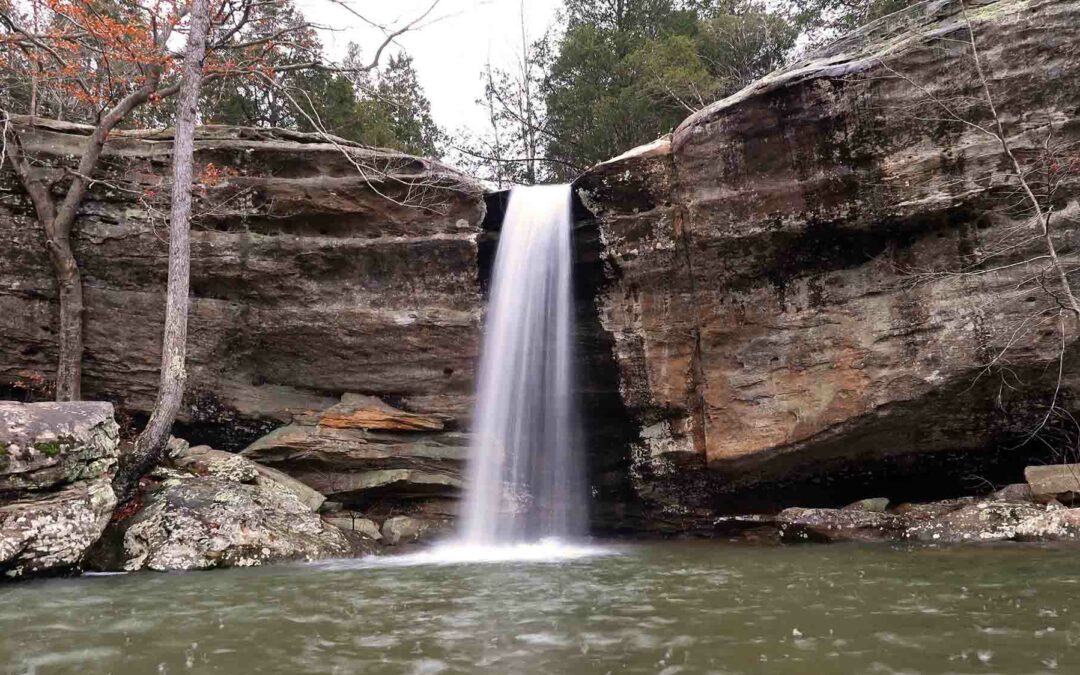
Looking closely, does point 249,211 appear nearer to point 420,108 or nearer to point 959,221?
point 959,221

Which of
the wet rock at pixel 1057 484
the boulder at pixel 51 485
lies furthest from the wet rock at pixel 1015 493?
the boulder at pixel 51 485

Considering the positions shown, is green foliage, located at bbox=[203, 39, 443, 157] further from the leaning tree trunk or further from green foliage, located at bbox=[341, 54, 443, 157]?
the leaning tree trunk

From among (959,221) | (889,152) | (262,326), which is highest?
(889,152)

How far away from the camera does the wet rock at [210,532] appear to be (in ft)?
26.7

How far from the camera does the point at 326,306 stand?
1241 centimetres

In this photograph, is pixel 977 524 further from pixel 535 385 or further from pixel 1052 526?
pixel 535 385

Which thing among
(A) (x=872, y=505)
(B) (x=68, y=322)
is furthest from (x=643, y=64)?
(B) (x=68, y=322)

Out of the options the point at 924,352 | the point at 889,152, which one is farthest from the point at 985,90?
the point at 924,352

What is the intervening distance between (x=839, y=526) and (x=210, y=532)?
869 cm

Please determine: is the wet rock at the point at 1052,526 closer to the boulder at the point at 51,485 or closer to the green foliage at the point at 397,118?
the boulder at the point at 51,485

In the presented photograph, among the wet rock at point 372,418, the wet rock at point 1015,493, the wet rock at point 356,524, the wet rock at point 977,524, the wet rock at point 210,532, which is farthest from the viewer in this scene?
the wet rock at point 372,418

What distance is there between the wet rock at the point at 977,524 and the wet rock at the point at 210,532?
810 cm

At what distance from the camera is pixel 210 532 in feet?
27.7

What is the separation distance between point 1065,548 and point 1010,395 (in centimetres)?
317
